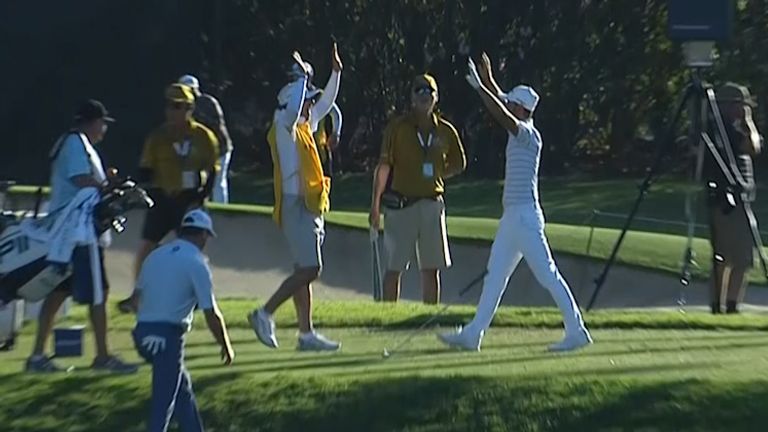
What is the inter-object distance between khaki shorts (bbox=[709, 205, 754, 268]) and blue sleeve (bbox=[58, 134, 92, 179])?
5.47 meters

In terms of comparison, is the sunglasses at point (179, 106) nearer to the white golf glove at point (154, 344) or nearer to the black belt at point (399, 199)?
the black belt at point (399, 199)

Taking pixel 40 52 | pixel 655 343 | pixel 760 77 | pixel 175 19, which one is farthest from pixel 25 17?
pixel 655 343

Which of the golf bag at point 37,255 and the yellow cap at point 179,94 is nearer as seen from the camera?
the golf bag at point 37,255

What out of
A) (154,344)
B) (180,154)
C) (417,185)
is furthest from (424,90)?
(154,344)

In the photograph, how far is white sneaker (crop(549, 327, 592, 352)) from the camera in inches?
405

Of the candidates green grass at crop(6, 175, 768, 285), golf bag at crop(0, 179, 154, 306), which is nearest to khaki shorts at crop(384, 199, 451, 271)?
golf bag at crop(0, 179, 154, 306)

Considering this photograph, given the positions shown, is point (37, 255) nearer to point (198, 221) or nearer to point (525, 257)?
point (198, 221)

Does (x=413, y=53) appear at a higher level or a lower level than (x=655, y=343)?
higher

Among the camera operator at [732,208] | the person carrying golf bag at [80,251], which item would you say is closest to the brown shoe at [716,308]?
the camera operator at [732,208]

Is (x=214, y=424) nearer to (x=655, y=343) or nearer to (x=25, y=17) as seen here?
(x=655, y=343)

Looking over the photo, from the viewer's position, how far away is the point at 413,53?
36000 mm

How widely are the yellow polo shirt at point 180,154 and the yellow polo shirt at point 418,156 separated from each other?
177 cm

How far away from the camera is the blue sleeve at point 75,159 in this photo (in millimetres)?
10234

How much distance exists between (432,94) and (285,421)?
4.30m
